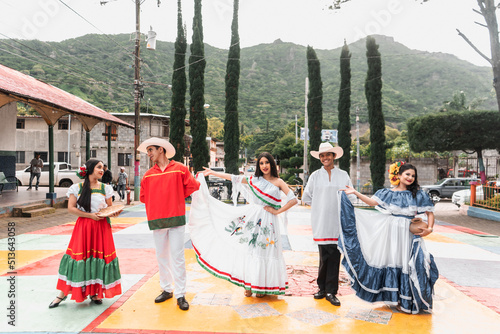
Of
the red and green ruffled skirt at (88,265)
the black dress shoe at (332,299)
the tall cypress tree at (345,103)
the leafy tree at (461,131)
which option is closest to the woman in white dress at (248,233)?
the black dress shoe at (332,299)

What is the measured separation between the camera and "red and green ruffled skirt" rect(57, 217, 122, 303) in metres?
3.78

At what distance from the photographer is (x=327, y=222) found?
427 cm

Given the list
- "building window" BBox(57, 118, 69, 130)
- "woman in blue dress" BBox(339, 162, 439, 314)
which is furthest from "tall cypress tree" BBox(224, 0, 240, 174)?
"woman in blue dress" BBox(339, 162, 439, 314)

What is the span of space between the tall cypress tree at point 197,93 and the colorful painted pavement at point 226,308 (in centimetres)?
1758

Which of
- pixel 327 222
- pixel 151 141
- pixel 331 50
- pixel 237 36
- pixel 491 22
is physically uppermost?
pixel 331 50

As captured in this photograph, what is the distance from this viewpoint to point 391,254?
4.00 metres

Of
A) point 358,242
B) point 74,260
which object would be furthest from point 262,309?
point 74,260

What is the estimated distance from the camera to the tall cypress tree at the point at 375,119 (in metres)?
22.4

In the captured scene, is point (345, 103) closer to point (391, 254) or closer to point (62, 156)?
point (391, 254)

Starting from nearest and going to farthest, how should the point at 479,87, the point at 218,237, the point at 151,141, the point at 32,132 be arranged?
the point at 151,141 < the point at 218,237 < the point at 32,132 < the point at 479,87

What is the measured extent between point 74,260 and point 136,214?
933 centimetres

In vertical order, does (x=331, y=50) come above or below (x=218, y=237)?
above

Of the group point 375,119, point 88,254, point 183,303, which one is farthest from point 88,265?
point 375,119

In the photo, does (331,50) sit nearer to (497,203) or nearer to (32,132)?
(32,132)
